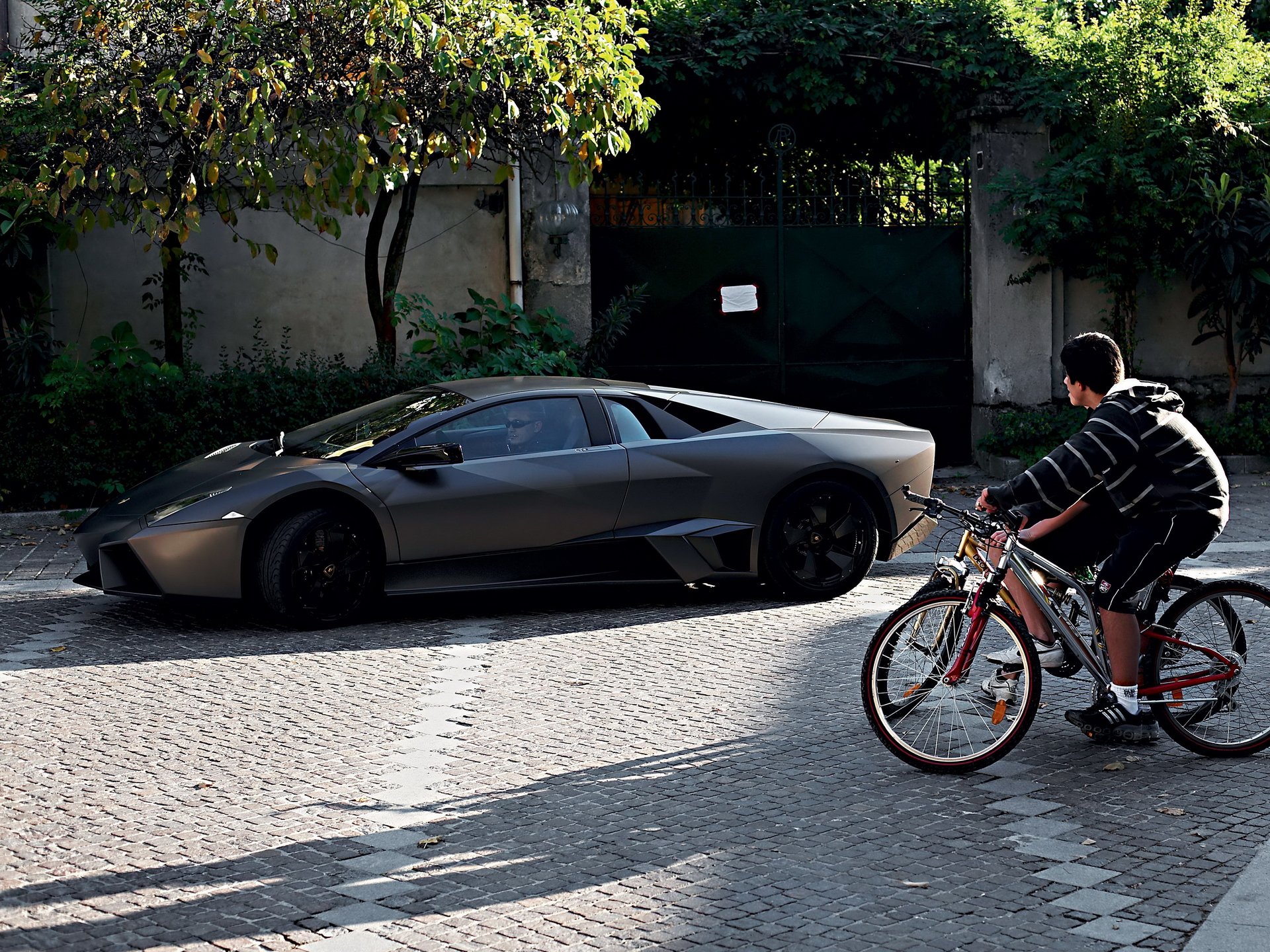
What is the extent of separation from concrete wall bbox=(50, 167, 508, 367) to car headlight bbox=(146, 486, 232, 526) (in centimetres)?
594

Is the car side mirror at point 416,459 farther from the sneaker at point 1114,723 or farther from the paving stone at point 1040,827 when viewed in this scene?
the paving stone at point 1040,827

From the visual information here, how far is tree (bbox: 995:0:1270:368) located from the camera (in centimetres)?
1368

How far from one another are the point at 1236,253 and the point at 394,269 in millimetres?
7612

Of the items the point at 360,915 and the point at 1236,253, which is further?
the point at 1236,253

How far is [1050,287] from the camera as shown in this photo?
1463 cm

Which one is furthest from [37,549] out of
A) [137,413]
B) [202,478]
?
[202,478]

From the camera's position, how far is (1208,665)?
18.2 feet

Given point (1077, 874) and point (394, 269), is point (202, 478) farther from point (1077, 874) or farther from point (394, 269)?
point (1077, 874)

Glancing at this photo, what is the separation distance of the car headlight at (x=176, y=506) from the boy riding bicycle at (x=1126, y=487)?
13.8 ft

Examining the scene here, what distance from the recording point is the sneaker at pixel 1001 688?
214 inches

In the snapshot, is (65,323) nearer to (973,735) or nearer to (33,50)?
(33,50)

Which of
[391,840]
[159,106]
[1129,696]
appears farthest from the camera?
[159,106]

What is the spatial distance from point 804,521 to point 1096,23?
26.1 feet

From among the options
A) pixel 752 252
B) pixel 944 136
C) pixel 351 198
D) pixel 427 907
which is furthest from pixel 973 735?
pixel 944 136
